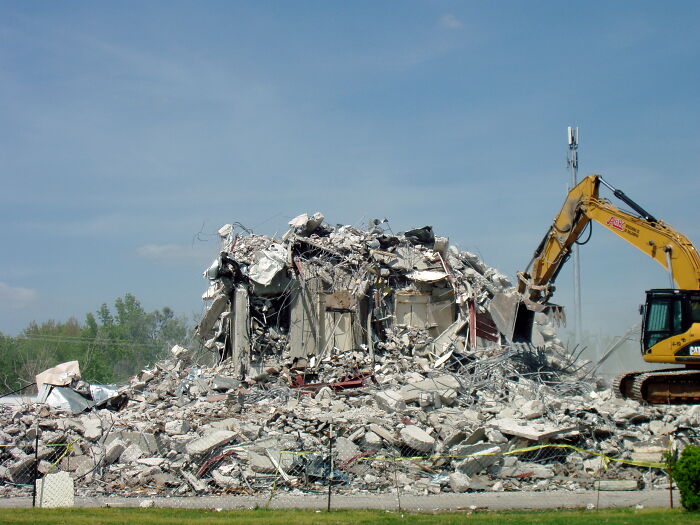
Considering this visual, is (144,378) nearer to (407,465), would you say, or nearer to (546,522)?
(407,465)

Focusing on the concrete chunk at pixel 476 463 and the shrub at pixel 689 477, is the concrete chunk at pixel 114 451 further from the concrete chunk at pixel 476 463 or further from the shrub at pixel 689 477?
the shrub at pixel 689 477

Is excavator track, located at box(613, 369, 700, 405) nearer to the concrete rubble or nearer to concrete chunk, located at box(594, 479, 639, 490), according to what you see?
the concrete rubble

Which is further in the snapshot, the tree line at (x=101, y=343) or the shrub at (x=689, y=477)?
the tree line at (x=101, y=343)

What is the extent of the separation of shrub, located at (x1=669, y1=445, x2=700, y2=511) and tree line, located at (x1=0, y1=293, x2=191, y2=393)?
32818mm

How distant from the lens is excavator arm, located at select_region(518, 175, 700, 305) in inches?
554

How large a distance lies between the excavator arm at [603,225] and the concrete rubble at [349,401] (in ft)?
5.82

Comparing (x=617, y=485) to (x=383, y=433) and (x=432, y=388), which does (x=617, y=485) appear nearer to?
(x=383, y=433)

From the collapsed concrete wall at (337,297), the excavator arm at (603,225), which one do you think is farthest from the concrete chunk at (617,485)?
the collapsed concrete wall at (337,297)

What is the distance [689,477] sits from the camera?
947cm

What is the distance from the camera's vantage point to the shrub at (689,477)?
9.44 metres

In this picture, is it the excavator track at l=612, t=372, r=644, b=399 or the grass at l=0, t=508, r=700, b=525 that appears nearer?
the grass at l=0, t=508, r=700, b=525

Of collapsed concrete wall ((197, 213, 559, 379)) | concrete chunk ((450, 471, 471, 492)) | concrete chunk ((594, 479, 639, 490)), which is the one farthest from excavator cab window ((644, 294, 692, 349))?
collapsed concrete wall ((197, 213, 559, 379))

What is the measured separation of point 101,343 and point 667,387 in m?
40.9

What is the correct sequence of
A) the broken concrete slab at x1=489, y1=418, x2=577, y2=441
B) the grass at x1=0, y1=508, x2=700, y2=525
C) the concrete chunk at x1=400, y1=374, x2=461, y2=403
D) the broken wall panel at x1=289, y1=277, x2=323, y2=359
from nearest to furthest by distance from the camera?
the grass at x1=0, y1=508, x2=700, y2=525
the broken concrete slab at x1=489, y1=418, x2=577, y2=441
the concrete chunk at x1=400, y1=374, x2=461, y2=403
the broken wall panel at x1=289, y1=277, x2=323, y2=359
